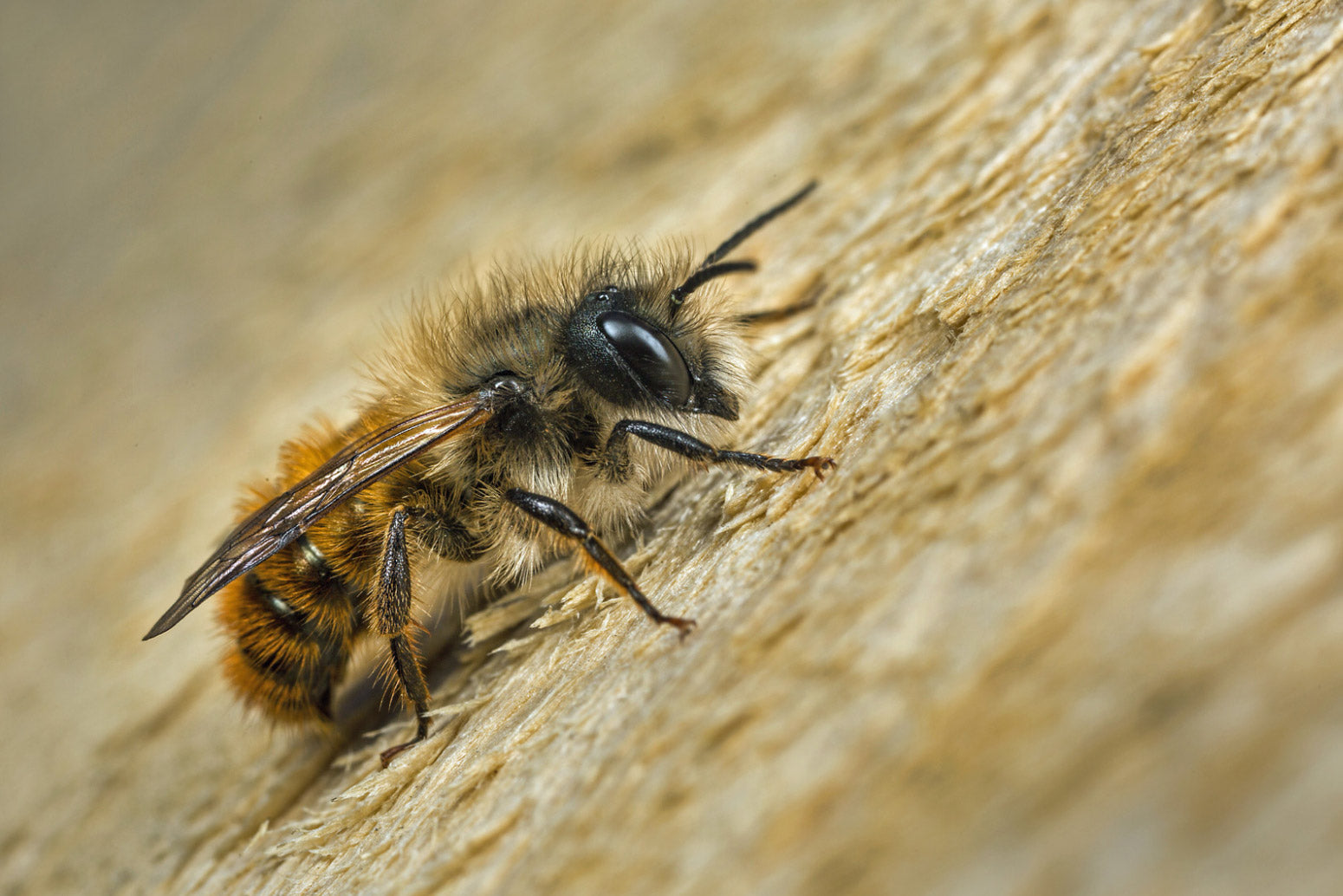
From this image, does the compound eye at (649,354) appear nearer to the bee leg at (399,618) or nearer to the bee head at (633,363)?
the bee head at (633,363)

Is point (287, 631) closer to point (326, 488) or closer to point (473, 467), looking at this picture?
point (326, 488)

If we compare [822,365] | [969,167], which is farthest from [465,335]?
[969,167]

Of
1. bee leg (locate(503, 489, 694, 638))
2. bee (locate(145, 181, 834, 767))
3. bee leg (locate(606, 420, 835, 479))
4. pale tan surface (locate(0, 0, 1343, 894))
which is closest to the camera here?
pale tan surface (locate(0, 0, 1343, 894))

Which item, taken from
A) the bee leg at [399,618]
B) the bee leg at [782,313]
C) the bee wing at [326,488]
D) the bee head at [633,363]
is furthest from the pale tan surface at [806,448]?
the bee wing at [326,488]

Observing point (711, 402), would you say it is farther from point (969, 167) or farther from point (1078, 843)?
point (1078, 843)

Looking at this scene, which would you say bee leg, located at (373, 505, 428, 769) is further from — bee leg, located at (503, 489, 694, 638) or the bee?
bee leg, located at (503, 489, 694, 638)

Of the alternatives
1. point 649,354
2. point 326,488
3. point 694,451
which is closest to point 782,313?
point 649,354

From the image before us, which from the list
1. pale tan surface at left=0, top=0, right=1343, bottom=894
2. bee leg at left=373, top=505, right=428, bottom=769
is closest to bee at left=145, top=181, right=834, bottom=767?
bee leg at left=373, top=505, right=428, bottom=769
